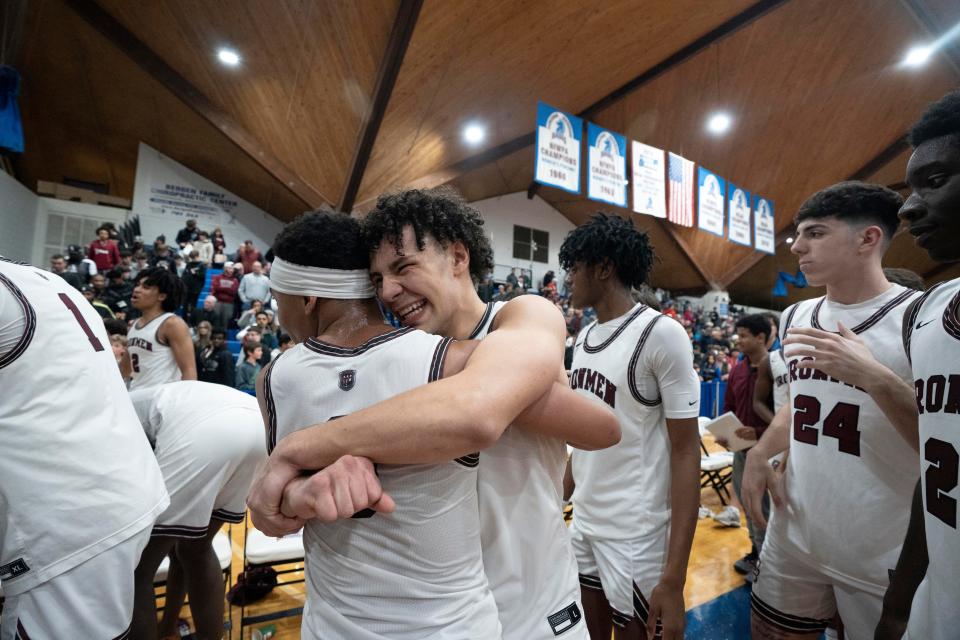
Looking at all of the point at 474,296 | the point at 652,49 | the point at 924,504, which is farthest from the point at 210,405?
the point at 652,49

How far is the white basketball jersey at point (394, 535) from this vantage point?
3.22ft

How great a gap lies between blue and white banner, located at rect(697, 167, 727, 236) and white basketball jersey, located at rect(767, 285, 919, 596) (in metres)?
10.4

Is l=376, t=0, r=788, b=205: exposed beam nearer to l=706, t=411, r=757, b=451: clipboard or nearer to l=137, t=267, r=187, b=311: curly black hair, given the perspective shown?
l=137, t=267, r=187, b=311: curly black hair

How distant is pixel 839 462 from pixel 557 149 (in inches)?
317

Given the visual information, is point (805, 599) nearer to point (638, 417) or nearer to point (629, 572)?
point (629, 572)

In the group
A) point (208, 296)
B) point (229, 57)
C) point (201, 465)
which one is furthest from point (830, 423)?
point (229, 57)

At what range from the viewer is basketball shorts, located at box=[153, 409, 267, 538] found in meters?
2.25

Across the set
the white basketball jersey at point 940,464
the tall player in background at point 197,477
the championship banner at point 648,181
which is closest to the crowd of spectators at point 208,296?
the tall player in background at point 197,477

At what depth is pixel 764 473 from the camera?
1.93m

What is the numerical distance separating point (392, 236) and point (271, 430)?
0.55 metres

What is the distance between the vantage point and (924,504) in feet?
3.60

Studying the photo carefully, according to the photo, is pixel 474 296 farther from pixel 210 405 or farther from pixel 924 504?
pixel 210 405

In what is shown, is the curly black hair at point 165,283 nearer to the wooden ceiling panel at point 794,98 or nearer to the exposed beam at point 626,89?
the exposed beam at point 626,89

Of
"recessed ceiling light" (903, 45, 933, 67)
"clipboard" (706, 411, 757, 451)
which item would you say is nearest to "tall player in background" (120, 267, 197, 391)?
"clipboard" (706, 411, 757, 451)
